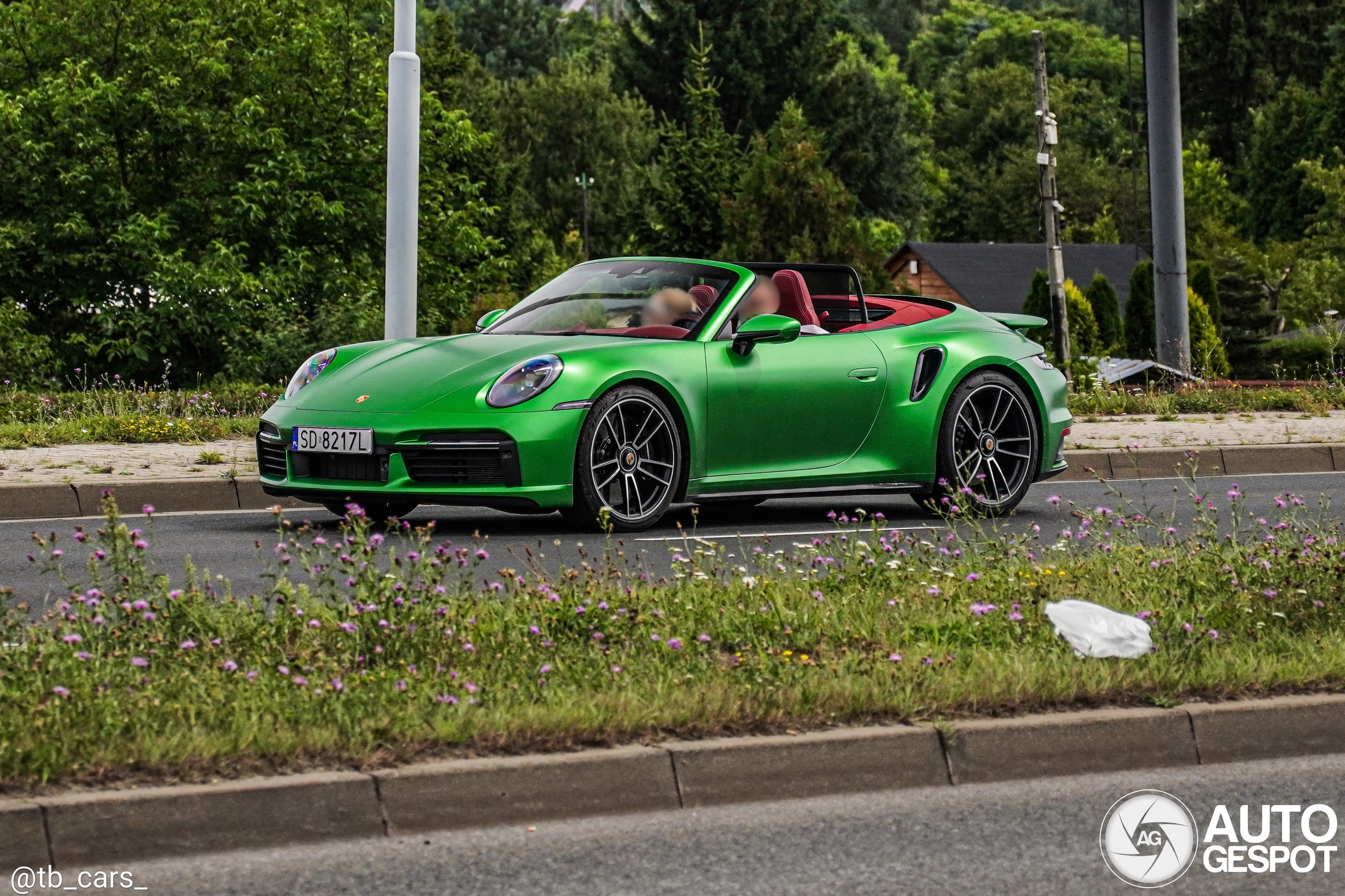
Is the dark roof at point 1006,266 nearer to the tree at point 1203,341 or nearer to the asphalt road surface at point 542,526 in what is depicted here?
the tree at point 1203,341

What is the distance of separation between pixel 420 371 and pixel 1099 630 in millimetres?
4339

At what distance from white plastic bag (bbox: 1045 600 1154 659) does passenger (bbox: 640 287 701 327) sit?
13.2 feet

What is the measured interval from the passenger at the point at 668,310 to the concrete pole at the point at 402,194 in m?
4.18

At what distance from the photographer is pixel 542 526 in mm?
9828

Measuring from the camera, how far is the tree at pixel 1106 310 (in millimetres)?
43125

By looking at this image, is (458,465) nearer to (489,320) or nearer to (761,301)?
(489,320)

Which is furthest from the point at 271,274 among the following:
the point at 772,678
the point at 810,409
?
the point at 772,678

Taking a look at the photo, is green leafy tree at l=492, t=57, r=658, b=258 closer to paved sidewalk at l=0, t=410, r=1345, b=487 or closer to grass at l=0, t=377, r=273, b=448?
paved sidewalk at l=0, t=410, r=1345, b=487

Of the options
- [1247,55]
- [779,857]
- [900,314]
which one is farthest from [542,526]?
[1247,55]

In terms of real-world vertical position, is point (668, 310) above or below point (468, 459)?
above

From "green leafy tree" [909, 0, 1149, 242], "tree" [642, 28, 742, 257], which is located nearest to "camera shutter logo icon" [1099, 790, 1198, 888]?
"tree" [642, 28, 742, 257]

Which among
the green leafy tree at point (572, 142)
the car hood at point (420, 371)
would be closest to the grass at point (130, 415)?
the car hood at point (420, 371)

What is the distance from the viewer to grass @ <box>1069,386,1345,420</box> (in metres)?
18.6

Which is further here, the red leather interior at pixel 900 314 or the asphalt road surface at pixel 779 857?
the red leather interior at pixel 900 314
